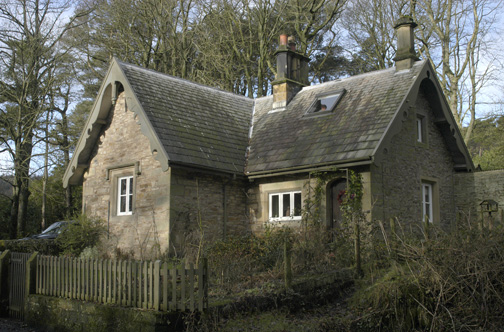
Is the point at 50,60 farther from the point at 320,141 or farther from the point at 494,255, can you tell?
the point at 494,255

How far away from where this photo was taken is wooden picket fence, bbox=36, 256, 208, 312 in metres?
8.00

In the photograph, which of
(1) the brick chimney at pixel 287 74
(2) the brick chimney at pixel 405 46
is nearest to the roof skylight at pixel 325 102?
(1) the brick chimney at pixel 287 74

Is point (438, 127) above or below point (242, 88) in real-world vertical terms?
below

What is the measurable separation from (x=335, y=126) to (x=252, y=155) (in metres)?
2.99

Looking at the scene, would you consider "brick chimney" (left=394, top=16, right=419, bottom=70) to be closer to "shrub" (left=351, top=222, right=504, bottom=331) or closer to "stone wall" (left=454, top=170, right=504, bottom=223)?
"stone wall" (left=454, top=170, right=504, bottom=223)

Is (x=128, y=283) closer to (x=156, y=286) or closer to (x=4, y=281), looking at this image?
(x=156, y=286)

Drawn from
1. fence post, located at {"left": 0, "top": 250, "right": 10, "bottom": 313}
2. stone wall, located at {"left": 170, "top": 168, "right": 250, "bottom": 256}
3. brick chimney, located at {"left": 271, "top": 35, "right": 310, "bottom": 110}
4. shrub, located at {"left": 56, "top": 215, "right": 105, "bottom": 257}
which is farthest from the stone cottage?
fence post, located at {"left": 0, "top": 250, "right": 10, "bottom": 313}

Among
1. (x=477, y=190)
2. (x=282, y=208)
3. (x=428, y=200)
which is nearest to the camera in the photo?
(x=282, y=208)

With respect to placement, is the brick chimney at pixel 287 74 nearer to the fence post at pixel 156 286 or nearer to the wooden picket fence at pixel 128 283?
the wooden picket fence at pixel 128 283

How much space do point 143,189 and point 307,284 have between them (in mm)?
6967

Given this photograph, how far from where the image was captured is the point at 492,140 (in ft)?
88.4

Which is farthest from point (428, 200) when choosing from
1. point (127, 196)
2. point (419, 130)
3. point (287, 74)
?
point (127, 196)

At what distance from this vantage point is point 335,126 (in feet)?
51.0

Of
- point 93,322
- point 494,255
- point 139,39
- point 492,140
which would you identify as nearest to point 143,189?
point 93,322
